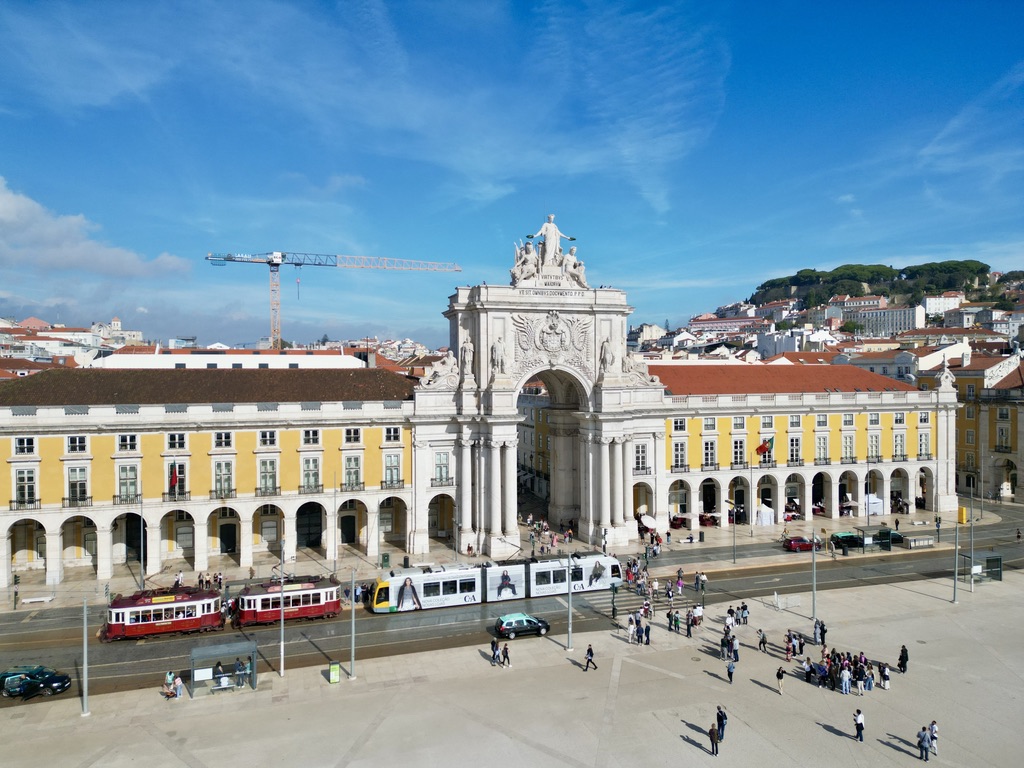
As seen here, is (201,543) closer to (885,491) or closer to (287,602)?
(287,602)

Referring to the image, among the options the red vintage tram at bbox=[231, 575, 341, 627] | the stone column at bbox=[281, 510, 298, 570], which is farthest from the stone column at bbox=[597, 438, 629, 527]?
the red vintage tram at bbox=[231, 575, 341, 627]

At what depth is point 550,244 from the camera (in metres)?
60.8

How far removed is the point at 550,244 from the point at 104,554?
3954cm

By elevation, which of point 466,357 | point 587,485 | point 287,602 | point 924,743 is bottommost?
point 924,743

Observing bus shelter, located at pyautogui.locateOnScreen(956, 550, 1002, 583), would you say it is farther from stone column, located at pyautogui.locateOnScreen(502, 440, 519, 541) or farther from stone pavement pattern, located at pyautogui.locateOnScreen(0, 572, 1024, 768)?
stone column, located at pyautogui.locateOnScreen(502, 440, 519, 541)

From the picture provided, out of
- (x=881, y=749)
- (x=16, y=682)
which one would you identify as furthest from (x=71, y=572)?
(x=881, y=749)

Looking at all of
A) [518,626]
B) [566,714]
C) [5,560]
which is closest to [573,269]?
[518,626]

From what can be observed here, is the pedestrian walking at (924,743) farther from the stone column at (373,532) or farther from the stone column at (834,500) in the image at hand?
the stone column at (834,500)

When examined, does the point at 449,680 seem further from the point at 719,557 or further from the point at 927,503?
the point at 927,503

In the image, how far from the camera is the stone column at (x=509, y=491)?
57.9 meters

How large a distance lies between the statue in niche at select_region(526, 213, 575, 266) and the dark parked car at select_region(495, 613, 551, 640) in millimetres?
30362

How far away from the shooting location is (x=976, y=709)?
30.8 meters

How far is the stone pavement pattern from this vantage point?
2719 cm

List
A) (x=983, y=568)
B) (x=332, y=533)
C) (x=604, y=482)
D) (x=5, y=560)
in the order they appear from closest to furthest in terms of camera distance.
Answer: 1. (x=5, y=560)
2. (x=983, y=568)
3. (x=332, y=533)
4. (x=604, y=482)
